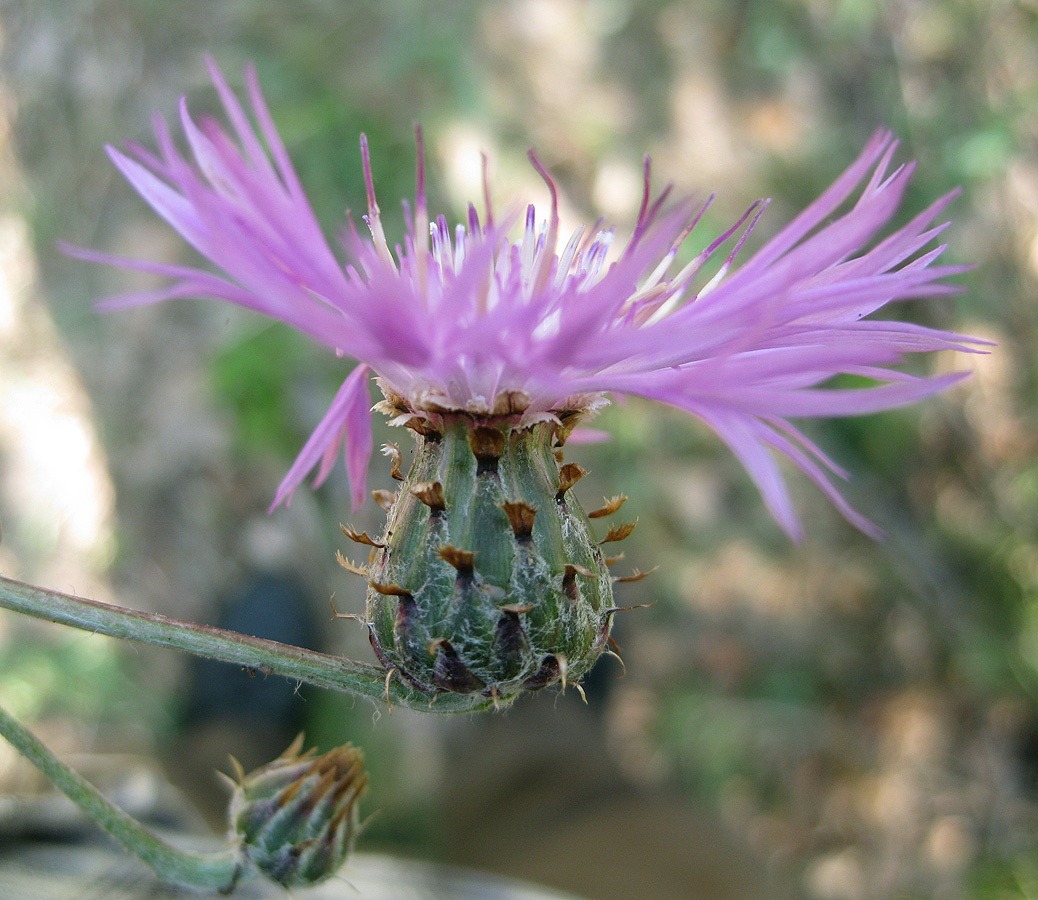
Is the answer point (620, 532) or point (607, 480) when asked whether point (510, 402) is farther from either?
point (607, 480)

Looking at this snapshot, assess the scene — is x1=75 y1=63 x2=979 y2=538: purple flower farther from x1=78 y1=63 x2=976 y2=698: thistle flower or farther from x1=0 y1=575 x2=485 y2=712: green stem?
x1=0 y1=575 x2=485 y2=712: green stem

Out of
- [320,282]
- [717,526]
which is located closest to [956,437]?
[717,526]

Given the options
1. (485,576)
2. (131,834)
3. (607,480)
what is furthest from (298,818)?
(607,480)

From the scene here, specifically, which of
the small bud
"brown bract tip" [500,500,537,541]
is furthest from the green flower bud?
the small bud

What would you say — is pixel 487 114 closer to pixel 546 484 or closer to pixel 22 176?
pixel 22 176

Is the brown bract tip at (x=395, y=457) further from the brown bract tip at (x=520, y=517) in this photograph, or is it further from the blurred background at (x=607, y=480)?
the blurred background at (x=607, y=480)

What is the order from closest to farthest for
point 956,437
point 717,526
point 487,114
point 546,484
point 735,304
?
point 735,304 < point 546,484 < point 956,437 < point 487,114 < point 717,526

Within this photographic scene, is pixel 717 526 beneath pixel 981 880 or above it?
above
